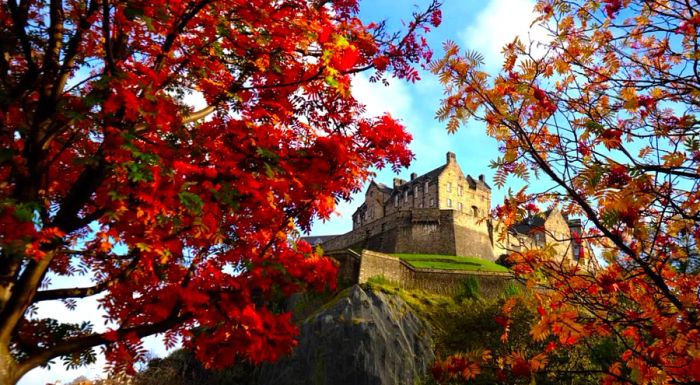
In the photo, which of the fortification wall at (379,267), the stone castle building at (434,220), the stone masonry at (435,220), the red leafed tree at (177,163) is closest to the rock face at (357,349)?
the fortification wall at (379,267)

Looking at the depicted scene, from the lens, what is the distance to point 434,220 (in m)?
48.6

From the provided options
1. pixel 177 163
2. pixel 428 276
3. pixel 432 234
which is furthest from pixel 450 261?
pixel 177 163

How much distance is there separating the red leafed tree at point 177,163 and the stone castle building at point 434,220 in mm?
34802

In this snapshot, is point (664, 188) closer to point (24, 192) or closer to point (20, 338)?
point (24, 192)

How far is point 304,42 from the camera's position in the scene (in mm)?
6449

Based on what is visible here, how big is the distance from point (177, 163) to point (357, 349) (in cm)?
1740

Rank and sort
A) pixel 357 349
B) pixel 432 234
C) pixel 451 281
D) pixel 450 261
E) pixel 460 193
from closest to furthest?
pixel 357 349 < pixel 451 281 < pixel 450 261 < pixel 432 234 < pixel 460 193

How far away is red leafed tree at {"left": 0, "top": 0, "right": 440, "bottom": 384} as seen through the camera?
4.84 metres

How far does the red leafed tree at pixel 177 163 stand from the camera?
484cm

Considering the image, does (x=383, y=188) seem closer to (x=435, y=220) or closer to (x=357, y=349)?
(x=435, y=220)

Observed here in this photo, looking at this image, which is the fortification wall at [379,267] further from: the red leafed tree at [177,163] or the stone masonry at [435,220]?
the red leafed tree at [177,163]

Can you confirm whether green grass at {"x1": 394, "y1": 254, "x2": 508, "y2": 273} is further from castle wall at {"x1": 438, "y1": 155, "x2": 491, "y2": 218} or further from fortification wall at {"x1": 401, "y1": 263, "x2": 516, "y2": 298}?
castle wall at {"x1": 438, "y1": 155, "x2": 491, "y2": 218}

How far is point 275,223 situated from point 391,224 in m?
44.0

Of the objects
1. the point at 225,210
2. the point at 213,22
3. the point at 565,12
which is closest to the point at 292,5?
the point at 213,22
